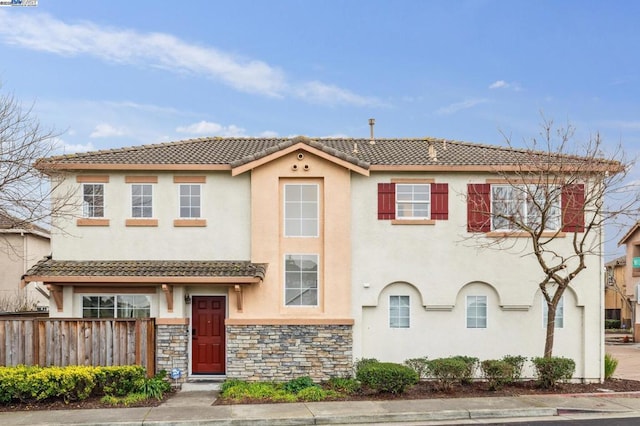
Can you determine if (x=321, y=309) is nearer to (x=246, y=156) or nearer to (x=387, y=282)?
(x=387, y=282)

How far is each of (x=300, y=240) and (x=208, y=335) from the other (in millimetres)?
3639

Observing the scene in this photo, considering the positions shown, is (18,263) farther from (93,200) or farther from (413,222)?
(413,222)

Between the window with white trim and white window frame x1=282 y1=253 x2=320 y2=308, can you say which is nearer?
white window frame x1=282 y1=253 x2=320 y2=308

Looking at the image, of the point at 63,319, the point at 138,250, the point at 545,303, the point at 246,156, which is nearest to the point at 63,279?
the point at 63,319

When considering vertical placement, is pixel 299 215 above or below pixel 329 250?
above

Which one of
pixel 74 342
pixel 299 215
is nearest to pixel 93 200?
pixel 74 342

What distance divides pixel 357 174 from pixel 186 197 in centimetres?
480

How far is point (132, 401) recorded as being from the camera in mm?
14023

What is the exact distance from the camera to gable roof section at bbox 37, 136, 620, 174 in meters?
16.6

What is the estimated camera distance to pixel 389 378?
565 inches

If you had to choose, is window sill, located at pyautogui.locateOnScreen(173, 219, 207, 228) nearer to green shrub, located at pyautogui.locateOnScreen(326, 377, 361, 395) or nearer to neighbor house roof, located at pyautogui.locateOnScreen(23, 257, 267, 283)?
neighbor house roof, located at pyautogui.locateOnScreen(23, 257, 267, 283)

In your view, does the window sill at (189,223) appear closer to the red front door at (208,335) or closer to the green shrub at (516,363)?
the red front door at (208,335)

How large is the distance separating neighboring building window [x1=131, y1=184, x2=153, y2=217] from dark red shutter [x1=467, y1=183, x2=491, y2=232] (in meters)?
8.86

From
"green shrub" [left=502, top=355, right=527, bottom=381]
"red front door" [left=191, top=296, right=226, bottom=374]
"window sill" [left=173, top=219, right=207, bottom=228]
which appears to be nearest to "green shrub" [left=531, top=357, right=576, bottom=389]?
"green shrub" [left=502, top=355, right=527, bottom=381]
